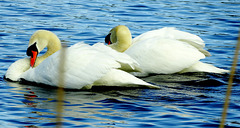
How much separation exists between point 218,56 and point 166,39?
226 cm

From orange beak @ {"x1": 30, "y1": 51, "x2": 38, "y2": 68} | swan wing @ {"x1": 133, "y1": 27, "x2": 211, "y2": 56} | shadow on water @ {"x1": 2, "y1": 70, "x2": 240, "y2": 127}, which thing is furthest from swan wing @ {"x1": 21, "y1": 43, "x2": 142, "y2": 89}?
swan wing @ {"x1": 133, "y1": 27, "x2": 211, "y2": 56}

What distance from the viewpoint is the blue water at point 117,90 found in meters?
5.58

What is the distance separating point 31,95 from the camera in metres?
6.79

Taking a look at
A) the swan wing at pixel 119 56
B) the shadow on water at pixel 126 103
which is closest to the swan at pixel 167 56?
the shadow on water at pixel 126 103

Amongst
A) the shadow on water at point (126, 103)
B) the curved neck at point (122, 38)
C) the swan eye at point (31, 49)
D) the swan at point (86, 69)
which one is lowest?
the shadow on water at point (126, 103)

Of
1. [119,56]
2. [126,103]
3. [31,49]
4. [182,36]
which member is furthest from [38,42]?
[182,36]

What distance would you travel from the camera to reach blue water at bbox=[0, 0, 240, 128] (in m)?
5.58

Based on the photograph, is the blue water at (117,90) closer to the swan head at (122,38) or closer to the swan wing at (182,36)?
the swan wing at (182,36)

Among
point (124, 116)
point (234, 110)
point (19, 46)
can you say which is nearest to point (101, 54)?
point (124, 116)

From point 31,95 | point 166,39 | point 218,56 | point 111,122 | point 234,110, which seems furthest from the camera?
point 218,56

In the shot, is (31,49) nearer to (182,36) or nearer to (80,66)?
(80,66)

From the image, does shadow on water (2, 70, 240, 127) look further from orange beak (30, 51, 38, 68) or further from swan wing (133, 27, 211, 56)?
swan wing (133, 27, 211, 56)

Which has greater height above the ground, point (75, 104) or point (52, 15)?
point (52, 15)

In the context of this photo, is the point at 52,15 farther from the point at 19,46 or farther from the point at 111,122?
the point at 111,122
